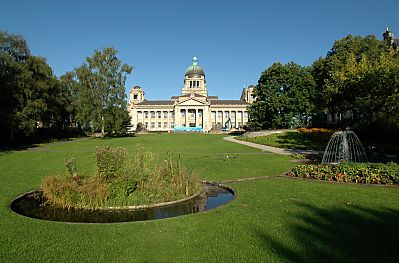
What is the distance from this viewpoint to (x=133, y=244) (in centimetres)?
592

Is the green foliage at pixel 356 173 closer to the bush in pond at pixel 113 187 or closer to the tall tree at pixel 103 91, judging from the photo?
the bush in pond at pixel 113 187

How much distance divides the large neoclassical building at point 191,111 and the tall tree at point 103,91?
211ft

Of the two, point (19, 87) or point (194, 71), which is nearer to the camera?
point (19, 87)

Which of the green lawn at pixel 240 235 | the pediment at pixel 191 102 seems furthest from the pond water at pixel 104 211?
the pediment at pixel 191 102

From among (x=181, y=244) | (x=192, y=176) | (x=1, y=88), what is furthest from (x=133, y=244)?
(x=1, y=88)

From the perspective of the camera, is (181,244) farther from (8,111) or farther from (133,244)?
(8,111)

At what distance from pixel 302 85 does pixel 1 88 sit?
43053 mm

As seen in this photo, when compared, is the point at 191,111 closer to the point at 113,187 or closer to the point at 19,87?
the point at 19,87

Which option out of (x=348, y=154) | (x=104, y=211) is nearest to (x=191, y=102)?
(x=348, y=154)

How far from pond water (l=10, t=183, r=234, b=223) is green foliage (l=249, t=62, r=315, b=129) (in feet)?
145

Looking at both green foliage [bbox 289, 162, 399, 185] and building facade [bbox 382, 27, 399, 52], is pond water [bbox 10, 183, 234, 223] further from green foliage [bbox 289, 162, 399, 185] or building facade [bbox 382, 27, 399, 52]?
building facade [bbox 382, 27, 399, 52]

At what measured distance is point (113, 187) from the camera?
9.43 meters

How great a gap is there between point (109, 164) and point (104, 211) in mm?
1472

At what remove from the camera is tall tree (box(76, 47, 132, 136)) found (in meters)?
54.2
